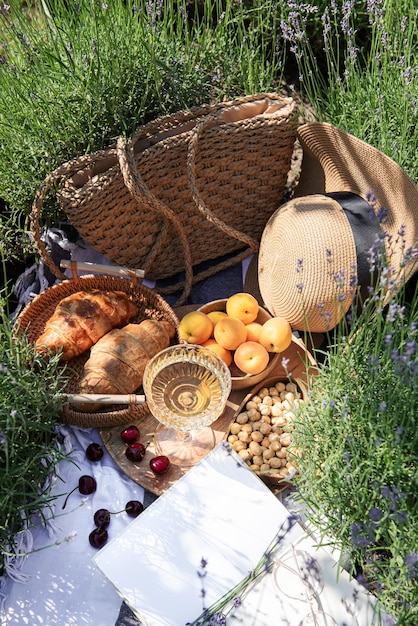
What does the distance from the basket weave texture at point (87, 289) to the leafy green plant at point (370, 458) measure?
53 cm

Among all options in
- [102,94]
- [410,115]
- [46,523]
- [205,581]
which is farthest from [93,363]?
[410,115]

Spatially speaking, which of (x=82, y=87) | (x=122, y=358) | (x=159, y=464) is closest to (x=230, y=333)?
(x=122, y=358)

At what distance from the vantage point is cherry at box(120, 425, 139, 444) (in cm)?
176

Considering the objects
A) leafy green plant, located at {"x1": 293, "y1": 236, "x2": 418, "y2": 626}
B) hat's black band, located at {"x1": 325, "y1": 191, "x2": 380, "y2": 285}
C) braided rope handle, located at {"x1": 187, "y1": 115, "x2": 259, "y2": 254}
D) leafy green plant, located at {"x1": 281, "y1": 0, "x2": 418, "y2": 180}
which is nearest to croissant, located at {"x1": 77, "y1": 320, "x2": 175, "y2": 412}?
braided rope handle, located at {"x1": 187, "y1": 115, "x2": 259, "y2": 254}

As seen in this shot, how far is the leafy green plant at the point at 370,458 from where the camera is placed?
49.3 inches

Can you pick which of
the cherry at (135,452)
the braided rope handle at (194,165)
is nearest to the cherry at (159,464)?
the cherry at (135,452)

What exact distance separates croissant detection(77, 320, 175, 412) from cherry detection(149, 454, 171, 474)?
21 cm

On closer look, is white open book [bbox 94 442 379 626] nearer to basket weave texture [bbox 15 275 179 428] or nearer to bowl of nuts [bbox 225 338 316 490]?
bowl of nuts [bbox 225 338 316 490]

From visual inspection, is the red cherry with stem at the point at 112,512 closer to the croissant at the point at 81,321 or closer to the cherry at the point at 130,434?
the cherry at the point at 130,434

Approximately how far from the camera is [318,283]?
70.7 inches

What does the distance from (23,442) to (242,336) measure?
67 centimetres

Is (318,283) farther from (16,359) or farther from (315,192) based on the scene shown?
(16,359)

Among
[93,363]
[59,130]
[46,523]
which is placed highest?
[59,130]

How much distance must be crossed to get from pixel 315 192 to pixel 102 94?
30.5 inches
